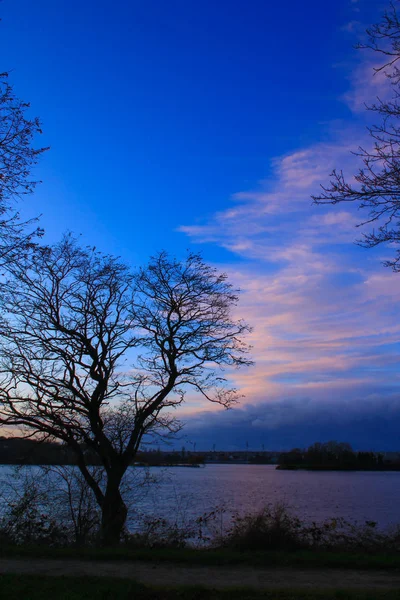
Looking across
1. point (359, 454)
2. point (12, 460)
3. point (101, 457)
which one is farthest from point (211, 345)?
point (359, 454)

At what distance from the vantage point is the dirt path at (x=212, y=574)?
28.6 ft

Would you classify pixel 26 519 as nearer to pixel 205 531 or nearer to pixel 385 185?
pixel 205 531

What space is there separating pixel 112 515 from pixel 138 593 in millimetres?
6833

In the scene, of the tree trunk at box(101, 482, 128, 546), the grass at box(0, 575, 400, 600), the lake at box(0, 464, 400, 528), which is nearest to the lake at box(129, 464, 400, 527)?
the lake at box(0, 464, 400, 528)

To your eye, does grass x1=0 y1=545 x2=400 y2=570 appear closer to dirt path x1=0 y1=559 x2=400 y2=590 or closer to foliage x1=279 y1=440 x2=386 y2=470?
dirt path x1=0 y1=559 x2=400 y2=590

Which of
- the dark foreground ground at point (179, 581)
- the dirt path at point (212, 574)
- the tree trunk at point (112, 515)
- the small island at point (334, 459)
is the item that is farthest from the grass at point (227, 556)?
the small island at point (334, 459)

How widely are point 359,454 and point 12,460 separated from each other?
152 m

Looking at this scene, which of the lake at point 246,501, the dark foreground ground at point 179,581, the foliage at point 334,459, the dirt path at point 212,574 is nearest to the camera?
the dark foreground ground at point 179,581

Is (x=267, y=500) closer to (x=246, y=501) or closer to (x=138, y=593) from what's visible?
(x=246, y=501)

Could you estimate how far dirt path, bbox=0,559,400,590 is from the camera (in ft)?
28.6

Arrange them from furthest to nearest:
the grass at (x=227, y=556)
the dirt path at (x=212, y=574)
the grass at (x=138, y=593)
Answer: the grass at (x=227, y=556) < the dirt path at (x=212, y=574) < the grass at (x=138, y=593)

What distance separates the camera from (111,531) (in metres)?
13.7

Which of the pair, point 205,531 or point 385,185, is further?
point 205,531

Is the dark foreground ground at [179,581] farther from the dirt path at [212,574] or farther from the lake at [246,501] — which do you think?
the lake at [246,501]
